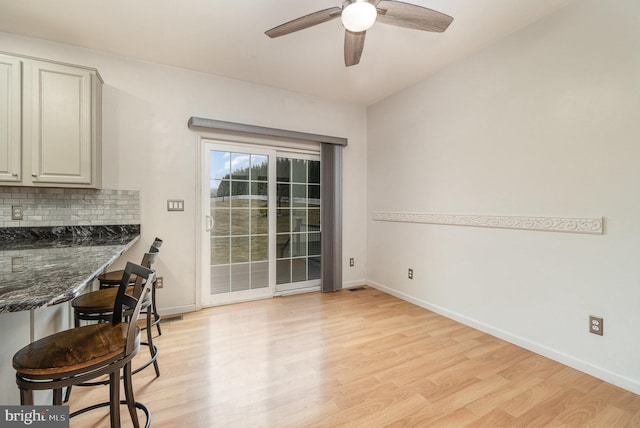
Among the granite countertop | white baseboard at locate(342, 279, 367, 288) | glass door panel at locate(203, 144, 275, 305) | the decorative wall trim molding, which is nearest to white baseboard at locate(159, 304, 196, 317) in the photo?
glass door panel at locate(203, 144, 275, 305)

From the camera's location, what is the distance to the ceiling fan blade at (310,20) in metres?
1.80

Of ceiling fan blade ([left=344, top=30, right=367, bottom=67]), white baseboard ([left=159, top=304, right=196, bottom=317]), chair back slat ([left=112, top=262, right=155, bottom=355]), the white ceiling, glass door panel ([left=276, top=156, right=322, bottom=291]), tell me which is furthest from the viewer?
glass door panel ([left=276, top=156, right=322, bottom=291])

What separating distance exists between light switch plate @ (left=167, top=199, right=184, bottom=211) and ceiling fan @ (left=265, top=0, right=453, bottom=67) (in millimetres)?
1994

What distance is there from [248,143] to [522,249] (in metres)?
3.06

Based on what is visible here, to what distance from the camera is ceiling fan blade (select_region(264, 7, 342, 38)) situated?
1803 millimetres

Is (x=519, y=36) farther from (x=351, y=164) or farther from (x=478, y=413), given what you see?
(x=478, y=413)

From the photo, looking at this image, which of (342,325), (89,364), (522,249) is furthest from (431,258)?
(89,364)

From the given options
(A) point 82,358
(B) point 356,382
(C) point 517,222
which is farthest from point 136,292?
(C) point 517,222

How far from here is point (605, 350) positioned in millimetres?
1947

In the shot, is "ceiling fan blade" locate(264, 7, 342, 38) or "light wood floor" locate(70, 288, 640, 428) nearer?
"light wood floor" locate(70, 288, 640, 428)

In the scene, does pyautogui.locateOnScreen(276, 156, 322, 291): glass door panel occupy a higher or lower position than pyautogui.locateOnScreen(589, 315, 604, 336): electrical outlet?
higher

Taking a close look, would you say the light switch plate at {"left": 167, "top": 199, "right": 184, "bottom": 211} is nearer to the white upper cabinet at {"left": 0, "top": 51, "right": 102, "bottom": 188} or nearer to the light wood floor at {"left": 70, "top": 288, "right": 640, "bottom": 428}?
the white upper cabinet at {"left": 0, "top": 51, "right": 102, "bottom": 188}

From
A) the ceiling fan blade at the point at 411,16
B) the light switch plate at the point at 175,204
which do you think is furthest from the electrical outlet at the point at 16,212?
the ceiling fan blade at the point at 411,16

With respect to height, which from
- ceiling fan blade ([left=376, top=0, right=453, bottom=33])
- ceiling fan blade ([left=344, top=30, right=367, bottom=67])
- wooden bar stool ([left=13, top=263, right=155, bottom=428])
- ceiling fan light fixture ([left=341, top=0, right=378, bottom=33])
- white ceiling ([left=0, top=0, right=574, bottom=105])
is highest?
white ceiling ([left=0, top=0, right=574, bottom=105])
